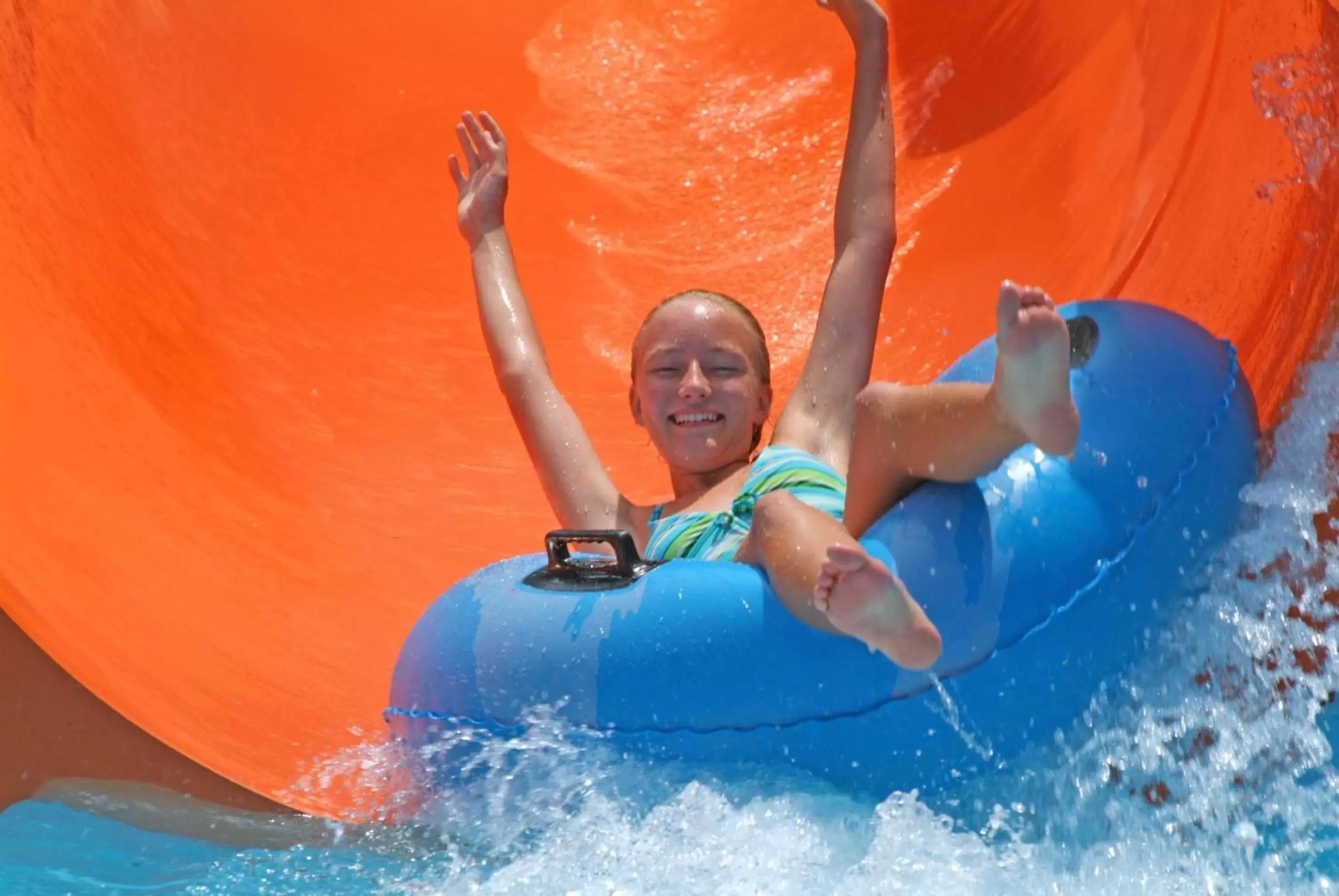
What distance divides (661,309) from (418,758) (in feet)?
2.38

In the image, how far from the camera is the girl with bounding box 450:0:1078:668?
5.52 feet

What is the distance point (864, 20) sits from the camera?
2311 millimetres

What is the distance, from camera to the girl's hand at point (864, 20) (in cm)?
231

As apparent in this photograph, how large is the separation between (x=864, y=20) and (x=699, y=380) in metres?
0.62

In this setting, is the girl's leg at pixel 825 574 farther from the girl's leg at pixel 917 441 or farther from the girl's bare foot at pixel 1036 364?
the girl's bare foot at pixel 1036 364

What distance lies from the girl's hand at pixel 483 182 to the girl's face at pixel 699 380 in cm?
45

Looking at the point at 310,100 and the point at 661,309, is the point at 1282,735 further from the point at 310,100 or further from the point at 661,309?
the point at 310,100

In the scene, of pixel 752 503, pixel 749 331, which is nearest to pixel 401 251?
pixel 749 331

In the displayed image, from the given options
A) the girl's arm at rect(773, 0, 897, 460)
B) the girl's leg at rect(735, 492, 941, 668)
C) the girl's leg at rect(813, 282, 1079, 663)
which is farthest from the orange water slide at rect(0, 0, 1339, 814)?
the girl's leg at rect(735, 492, 941, 668)

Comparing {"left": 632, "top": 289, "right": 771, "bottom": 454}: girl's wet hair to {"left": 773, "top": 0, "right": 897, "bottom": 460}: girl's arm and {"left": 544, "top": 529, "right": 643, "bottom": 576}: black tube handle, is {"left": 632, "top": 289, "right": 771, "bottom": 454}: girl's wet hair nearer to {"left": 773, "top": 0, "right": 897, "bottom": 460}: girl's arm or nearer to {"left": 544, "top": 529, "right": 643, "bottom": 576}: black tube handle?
{"left": 773, "top": 0, "right": 897, "bottom": 460}: girl's arm

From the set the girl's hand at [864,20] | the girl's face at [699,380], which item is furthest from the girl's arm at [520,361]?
the girl's hand at [864,20]

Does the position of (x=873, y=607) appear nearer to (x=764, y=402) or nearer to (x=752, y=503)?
→ (x=752, y=503)

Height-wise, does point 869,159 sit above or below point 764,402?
above

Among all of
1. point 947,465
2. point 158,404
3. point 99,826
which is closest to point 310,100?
point 158,404
